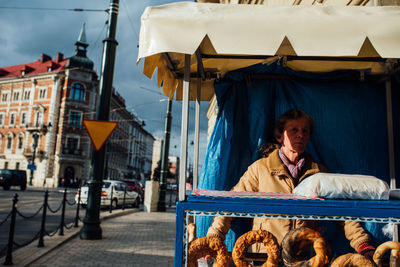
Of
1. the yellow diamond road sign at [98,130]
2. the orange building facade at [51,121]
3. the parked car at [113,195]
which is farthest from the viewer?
the orange building facade at [51,121]

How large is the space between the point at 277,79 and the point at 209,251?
2517 mm

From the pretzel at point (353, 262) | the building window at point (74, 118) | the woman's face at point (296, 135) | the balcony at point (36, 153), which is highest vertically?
the building window at point (74, 118)

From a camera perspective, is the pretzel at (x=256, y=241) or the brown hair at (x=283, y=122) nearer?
the pretzel at (x=256, y=241)

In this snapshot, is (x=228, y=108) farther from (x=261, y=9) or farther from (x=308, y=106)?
(x=261, y=9)

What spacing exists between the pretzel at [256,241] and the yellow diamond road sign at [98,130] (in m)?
5.17

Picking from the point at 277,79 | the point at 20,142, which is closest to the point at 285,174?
the point at 277,79

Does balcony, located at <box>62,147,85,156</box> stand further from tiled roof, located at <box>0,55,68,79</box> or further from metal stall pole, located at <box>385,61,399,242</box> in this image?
metal stall pole, located at <box>385,61,399,242</box>

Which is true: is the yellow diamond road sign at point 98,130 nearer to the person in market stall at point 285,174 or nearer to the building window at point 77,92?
the person in market stall at point 285,174

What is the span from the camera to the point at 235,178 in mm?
4031

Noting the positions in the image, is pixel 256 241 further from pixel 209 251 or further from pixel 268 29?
pixel 268 29

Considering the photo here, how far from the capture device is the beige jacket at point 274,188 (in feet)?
9.62

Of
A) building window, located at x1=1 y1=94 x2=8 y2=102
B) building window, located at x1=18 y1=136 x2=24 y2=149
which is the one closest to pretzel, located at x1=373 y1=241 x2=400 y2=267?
building window, located at x1=18 y1=136 x2=24 y2=149

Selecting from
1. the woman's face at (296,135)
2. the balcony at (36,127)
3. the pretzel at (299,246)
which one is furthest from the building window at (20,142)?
the pretzel at (299,246)

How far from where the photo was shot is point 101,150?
7961 mm
